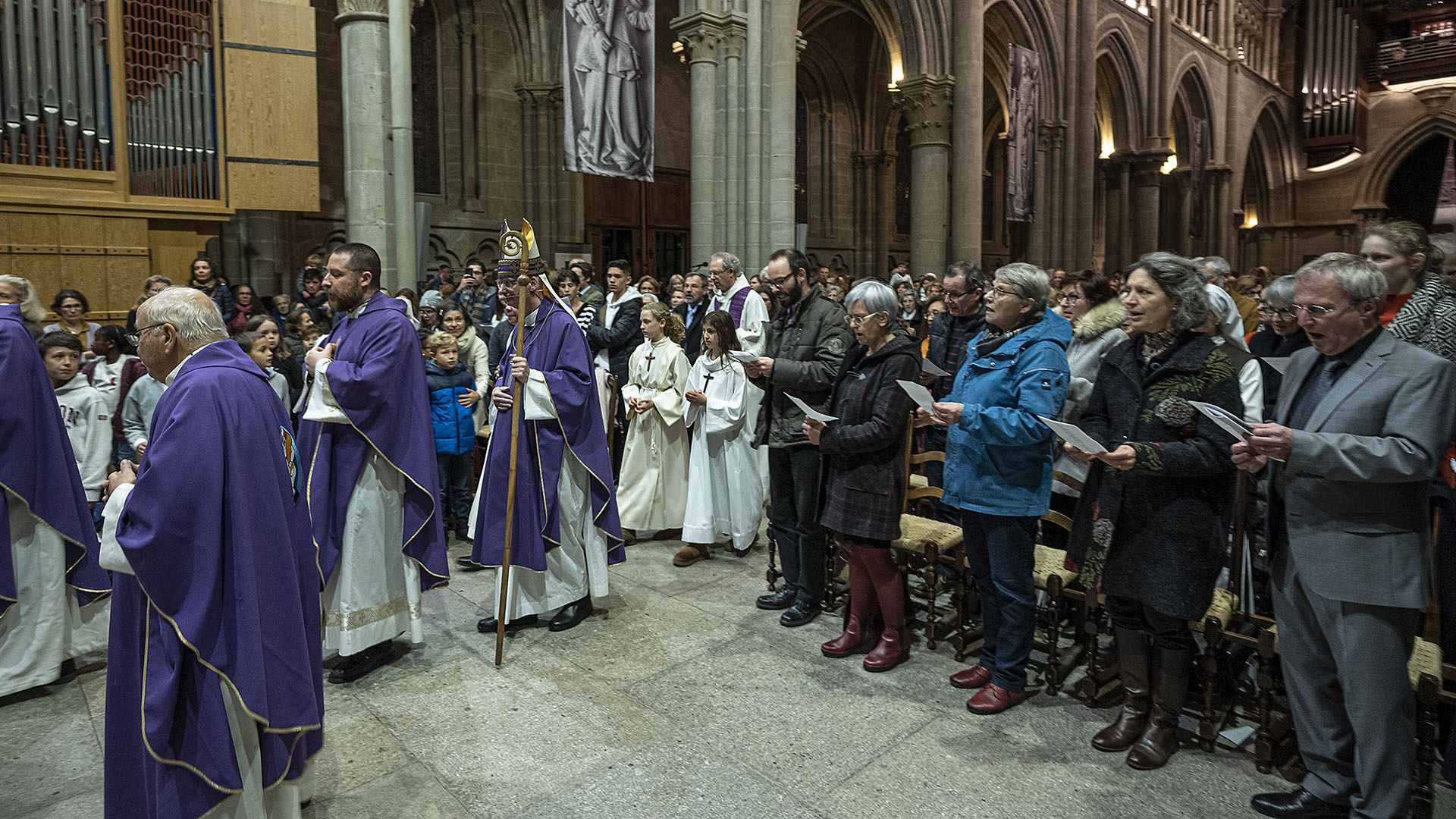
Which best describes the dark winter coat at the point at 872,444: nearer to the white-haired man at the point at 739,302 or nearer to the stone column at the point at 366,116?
the white-haired man at the point at 739,302

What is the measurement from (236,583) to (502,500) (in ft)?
7.34

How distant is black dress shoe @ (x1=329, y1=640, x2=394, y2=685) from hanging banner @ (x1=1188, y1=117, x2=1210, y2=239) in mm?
27172

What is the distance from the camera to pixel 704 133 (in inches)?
440

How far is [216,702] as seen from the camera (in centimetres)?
230

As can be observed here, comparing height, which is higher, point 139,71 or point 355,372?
point 139,71

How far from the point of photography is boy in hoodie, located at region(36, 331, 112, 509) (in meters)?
4.33

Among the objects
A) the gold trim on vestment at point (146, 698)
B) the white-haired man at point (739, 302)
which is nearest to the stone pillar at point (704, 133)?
the white-haired man at point (739, 302)

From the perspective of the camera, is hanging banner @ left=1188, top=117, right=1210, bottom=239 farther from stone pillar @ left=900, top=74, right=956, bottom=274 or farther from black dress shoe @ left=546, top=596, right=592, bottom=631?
black dress shoe @ left=546, top=596, right=592, bottom=631

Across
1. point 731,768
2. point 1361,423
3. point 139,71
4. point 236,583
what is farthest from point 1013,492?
point 139,71

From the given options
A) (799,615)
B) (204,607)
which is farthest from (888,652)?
(204,607)

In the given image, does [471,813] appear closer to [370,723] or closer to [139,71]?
[370,723]

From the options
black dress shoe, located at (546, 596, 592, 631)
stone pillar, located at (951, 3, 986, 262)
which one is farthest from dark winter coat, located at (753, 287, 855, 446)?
stone pillar, located at (951, 3, 986, 262)

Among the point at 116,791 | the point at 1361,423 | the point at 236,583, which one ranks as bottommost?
the point at 116,791

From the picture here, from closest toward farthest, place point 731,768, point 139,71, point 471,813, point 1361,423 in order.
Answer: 1. point 1361,423
2. point 471,813
3. point 731,768
4. point 139,71
